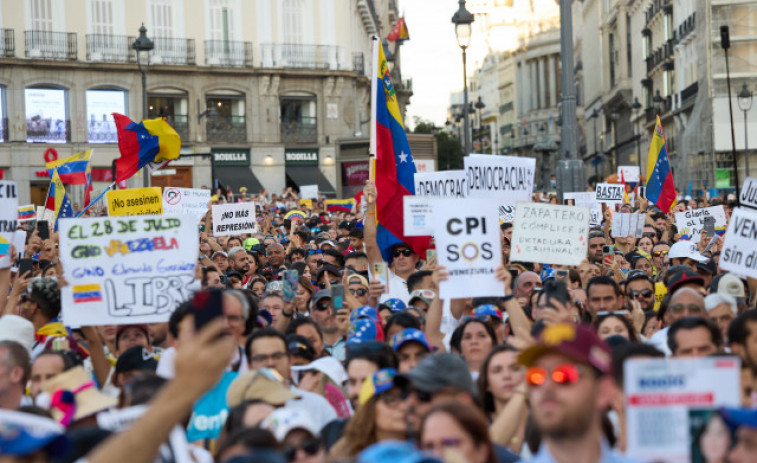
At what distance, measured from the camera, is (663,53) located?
6762cm

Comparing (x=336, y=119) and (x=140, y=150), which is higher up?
(x=336, y=119)

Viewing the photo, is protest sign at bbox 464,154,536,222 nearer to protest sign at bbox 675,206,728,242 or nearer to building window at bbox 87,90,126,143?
protest sign at bbox 675,206,728,242

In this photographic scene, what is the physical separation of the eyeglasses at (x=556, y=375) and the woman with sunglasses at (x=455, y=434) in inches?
16.1

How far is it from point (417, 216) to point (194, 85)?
137 ft

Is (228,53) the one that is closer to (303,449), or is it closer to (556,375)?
(303,449)

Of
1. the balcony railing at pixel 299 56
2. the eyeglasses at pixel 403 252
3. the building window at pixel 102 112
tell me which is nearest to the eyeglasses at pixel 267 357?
the eyeglasses at pixel 403 252

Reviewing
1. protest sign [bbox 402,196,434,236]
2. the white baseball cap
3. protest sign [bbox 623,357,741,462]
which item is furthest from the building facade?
protest sign [bbox 623,357,741,462]

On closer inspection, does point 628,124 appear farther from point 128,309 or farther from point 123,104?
point 128,309

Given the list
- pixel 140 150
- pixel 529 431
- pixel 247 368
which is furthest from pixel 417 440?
pixel 140 150

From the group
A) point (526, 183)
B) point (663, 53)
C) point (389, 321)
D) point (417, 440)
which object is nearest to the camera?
point (417, 440)

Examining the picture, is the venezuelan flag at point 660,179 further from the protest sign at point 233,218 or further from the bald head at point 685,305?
the bald head at point 685,305

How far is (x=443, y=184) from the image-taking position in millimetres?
13461

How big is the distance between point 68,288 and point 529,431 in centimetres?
375

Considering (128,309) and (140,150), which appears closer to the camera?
(128,309)
